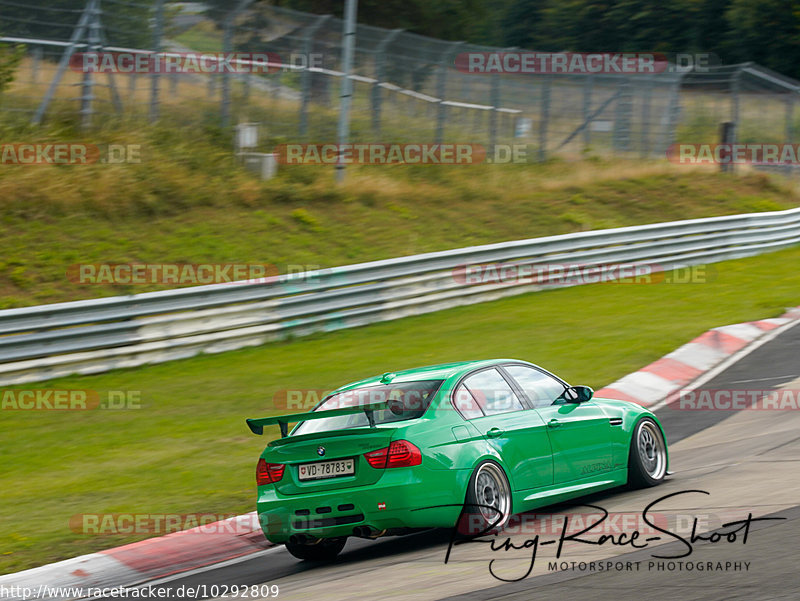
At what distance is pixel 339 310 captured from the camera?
1723cm

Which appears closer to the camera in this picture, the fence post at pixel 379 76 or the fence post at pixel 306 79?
the fence post at pixel 306 79

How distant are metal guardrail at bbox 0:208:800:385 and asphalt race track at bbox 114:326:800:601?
6.92 metres

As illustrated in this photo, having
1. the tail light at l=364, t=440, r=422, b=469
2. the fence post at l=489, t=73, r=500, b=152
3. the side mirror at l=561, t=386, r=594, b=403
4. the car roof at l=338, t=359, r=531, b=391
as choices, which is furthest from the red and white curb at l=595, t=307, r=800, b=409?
the fence post at l=489, t=73, r=500, b=152

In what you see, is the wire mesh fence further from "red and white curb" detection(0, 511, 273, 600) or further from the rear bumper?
the rear bumper

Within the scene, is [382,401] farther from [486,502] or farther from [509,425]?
[486,502]

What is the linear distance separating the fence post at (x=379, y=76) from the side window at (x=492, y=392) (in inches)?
659

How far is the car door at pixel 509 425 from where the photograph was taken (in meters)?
7.55

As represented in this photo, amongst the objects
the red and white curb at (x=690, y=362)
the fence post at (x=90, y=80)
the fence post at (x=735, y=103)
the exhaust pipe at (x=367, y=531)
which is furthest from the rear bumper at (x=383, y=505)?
the fence post at (x=735, y=103)

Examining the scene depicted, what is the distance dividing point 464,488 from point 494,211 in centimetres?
1764

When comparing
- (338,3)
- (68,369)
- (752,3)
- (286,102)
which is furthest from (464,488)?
(752,3)

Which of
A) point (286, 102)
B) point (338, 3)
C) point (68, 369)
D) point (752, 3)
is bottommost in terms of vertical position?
point (68, 369)

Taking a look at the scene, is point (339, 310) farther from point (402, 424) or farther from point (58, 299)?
point (402, 424)

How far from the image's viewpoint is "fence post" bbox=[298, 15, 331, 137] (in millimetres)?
22781

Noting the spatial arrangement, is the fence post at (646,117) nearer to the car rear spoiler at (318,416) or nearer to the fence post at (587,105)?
the fence post at (587,105)
